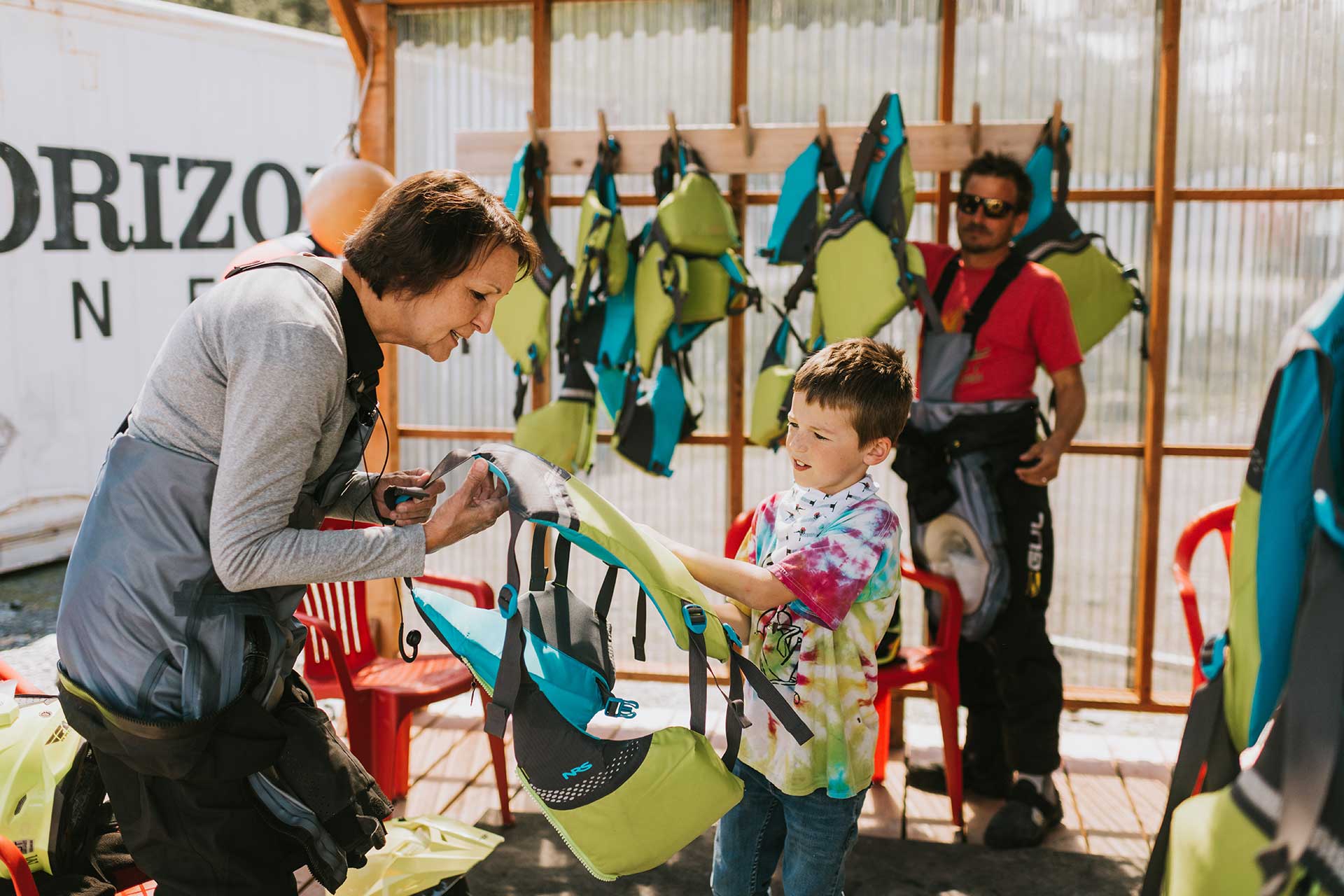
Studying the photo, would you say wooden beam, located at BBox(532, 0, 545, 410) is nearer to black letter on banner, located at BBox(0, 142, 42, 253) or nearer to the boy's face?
the boy's face

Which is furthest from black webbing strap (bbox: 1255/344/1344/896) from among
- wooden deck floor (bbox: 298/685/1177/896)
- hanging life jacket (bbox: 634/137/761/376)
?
hanging life jacket (bbox: 634/137/761/376)

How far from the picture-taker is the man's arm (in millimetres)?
3275

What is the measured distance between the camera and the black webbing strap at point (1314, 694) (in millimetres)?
1168

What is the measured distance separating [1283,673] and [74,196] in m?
6.87

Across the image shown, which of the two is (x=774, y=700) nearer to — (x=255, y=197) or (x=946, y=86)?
(x=946, y=86)

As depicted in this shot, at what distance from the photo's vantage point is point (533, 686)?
1.76 metres

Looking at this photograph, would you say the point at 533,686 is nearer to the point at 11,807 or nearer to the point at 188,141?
the point at 11,807

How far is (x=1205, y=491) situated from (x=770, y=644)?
240 cm

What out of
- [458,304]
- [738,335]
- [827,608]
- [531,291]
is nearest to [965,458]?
[738,335]

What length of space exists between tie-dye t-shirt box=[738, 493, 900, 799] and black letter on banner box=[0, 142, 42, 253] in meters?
5.79

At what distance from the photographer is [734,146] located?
356 cm

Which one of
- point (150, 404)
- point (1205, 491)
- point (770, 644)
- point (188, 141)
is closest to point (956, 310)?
point (1205, 491)

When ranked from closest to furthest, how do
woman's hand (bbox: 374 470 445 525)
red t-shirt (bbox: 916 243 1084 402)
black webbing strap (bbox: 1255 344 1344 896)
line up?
black webbing strap (bbox: 1255 344 1344 896)
woman's hand (bbox: 374 470 445 525)
red t-shirt (bbox: 916 243 1084 402)

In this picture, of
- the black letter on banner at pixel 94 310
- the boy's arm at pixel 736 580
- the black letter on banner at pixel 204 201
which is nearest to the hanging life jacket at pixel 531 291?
the boy's arm at pixel 736 580
